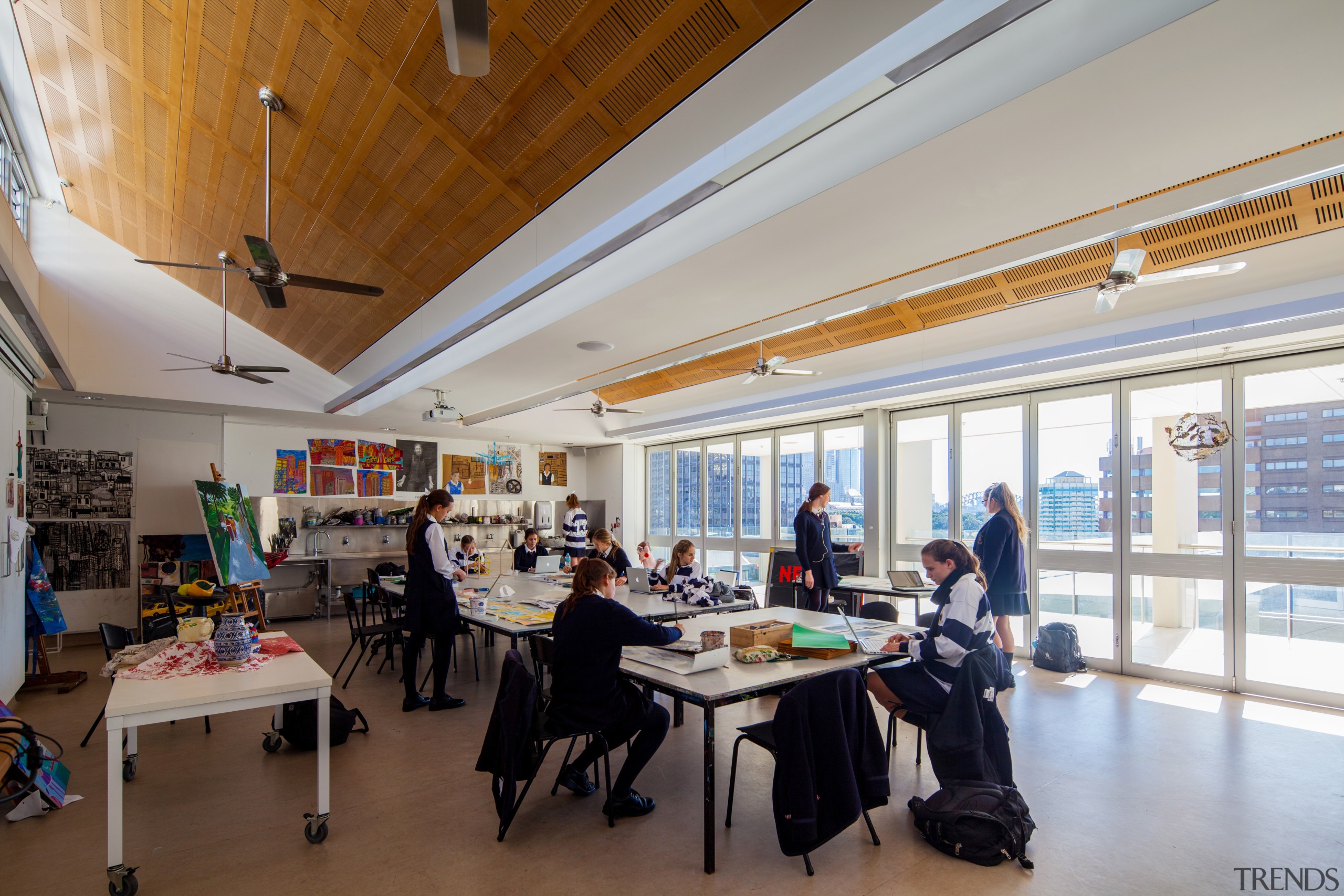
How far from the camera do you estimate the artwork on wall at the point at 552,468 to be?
42.8ft

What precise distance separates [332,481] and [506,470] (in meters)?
3.04

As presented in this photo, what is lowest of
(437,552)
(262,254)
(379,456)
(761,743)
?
(761,743)

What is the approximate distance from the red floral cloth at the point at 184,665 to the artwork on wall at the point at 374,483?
7.56 m

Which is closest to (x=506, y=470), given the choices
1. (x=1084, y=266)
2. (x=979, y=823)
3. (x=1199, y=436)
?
(x=1084, y=266)

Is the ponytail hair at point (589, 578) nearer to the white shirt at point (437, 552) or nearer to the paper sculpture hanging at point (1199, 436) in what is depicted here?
the white shirt at point (437, 552)

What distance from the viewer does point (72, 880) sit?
9.31 feet

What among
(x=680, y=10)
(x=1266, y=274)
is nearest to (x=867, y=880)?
(x=680, y=10)

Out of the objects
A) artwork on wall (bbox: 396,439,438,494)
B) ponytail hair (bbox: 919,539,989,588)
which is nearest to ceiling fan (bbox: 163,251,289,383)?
artwork on wall (bbox: 396,439,438,494)

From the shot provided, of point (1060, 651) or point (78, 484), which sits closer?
point (1060, 651)

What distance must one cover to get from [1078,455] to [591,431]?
7915 mm

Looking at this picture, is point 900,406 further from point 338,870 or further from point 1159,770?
point 338,870

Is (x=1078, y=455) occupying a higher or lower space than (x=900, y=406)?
lower

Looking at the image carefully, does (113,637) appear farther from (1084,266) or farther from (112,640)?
(1084,266)

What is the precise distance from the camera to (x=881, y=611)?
5.15 meters
